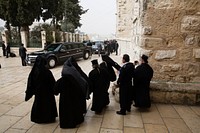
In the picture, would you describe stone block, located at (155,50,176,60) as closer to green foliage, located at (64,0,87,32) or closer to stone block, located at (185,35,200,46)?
stone block, located at (185,35,200,46)

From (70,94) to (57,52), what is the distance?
30.6ft

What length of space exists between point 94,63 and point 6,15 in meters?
20.1

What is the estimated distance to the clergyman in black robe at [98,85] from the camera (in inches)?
180

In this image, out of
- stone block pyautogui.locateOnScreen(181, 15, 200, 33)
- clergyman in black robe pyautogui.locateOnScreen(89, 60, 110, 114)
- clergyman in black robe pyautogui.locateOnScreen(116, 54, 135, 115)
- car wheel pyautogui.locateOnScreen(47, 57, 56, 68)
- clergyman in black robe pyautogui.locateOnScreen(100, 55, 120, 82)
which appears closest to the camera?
clergyman in black robe pyautogui.locateOnScreen(116, 54, 135, 115)

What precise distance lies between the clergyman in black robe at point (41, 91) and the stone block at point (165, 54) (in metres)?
2.88

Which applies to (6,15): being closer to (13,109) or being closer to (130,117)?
(13,109)

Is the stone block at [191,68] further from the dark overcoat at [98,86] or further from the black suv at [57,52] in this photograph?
the black suv at [57,52]

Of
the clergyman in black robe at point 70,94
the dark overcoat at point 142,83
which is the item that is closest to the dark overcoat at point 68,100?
the clergyman in black robe at point 70,94

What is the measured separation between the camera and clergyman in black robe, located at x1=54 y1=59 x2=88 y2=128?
149 inches

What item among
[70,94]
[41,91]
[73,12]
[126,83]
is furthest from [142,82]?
[73,12]

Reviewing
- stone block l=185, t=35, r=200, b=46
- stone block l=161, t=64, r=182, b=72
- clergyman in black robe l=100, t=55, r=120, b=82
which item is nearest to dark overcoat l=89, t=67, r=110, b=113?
clergyman in black robe l=100, t=55, r=120, b=82

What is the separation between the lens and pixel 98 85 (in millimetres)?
4605

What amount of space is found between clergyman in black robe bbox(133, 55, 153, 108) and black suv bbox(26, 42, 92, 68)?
25.0 ft

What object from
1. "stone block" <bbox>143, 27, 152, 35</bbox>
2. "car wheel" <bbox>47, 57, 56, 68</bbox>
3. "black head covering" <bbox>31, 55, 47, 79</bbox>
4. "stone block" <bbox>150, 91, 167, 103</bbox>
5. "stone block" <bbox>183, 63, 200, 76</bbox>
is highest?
"stone block" <bbox>143, 27, 152, 35</bbox>
